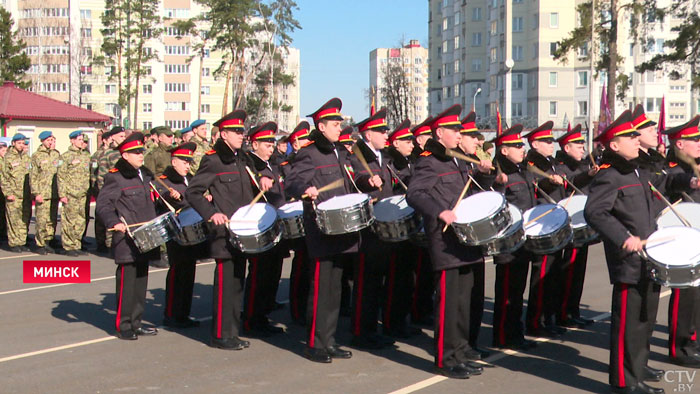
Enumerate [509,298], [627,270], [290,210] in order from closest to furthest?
1. [627,270]
2. [509,298]
3. [290,210]

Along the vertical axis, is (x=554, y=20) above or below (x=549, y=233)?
above

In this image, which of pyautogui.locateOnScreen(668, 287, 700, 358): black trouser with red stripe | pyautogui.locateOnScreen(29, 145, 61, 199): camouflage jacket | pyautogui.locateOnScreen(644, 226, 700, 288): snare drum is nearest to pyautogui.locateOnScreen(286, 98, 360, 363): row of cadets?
pyautogui.locateOnScreen(644, 226, 700, 288): snare drum

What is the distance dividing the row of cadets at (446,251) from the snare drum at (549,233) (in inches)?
25.9

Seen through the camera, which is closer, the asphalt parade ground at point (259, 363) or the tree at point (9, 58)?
the asphalt parade ground at point (259, 363)

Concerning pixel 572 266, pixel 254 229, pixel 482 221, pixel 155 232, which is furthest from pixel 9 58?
pixel 482 221

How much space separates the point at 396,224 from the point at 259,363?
1644mm

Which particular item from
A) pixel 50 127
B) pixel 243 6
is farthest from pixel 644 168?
pixel 243 6

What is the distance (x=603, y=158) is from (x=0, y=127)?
29850 millimetres

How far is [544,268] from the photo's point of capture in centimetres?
855

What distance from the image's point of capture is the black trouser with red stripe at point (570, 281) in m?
8.89

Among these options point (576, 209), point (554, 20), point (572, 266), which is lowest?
point (572, 266)

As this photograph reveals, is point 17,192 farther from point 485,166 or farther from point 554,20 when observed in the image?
point 554,20

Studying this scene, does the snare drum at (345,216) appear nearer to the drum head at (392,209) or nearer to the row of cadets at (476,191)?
the drum head at (392,209)
